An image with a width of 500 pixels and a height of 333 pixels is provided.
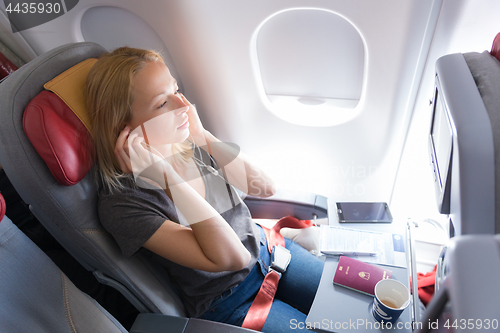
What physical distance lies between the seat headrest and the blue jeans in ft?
2.06

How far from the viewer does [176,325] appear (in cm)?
94

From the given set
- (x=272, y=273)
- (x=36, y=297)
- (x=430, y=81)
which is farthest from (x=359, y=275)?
(x=36, y=297)

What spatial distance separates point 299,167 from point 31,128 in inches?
50.6

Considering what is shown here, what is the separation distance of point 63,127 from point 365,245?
1.04 m

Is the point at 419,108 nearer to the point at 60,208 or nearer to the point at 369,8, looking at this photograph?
the point at 369,8

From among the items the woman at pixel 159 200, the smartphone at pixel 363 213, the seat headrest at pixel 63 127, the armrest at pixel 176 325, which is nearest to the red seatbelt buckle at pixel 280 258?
the woman at pixel 159 200

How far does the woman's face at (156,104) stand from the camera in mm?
982

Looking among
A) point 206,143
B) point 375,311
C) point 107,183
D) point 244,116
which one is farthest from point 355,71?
point 107,183

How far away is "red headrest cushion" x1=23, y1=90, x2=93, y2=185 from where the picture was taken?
32.0 inches

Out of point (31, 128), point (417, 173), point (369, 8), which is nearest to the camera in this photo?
point (31, 128)

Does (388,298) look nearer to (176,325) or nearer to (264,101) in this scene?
(176,325)

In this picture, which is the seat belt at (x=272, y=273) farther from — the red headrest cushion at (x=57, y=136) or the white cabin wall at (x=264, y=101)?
the red headrest cushion at (x=57, y=136)

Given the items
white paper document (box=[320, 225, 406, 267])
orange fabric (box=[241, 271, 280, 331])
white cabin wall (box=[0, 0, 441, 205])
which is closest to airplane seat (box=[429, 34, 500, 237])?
white paper document (box=[320, 225, 406, 267])

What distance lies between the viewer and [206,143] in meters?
1.38
